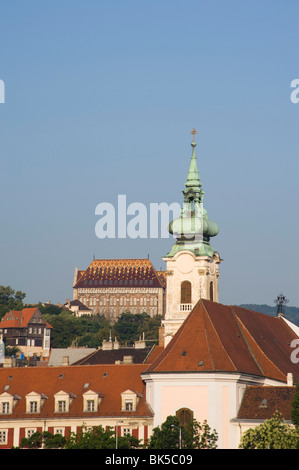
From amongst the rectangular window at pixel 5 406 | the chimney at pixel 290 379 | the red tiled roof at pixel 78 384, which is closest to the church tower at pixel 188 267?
the red tiled roof at pixel 78 384

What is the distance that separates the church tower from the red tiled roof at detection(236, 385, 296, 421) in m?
Result: 25.4

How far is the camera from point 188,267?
409ft

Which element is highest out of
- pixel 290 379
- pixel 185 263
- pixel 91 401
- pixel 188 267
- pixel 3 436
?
pixel 185 263

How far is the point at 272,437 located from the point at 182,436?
32.8 ft

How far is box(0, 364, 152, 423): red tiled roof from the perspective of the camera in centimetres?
10206

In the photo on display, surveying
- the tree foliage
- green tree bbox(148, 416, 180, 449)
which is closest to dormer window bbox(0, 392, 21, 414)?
the tree foliage

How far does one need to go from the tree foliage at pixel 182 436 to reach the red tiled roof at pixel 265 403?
10.7 ft

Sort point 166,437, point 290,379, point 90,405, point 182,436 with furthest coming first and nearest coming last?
point 290,379, point 90,405, point 182,436, point 166,437

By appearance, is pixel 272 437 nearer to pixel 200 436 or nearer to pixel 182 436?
pixel 182 436

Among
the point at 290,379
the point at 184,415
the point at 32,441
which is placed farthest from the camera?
the point at 290,379

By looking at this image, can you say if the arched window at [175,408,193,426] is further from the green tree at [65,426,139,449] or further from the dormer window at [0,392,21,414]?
the dormer window at [0,392,21,414]

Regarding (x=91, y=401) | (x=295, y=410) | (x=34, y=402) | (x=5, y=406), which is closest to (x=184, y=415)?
(x=91, y=401)
